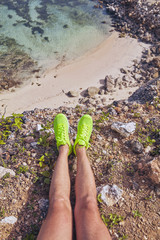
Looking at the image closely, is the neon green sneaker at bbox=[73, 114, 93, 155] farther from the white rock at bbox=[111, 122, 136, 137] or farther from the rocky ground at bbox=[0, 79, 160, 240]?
the white rock at bbox=[111, 122, 136, 137]

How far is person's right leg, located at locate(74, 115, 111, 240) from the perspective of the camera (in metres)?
2.42

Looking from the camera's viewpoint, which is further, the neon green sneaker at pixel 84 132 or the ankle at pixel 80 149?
the neon green sneaker at pixel 84 132

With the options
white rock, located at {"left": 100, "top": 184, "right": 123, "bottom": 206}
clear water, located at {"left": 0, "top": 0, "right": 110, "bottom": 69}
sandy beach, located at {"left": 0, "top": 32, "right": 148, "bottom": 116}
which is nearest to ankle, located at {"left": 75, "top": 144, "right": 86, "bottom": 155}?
white rock, located at {"left": 100, "top": 184, "right": 123, "bottom": 206}

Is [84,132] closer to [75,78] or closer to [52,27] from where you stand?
[75,78]

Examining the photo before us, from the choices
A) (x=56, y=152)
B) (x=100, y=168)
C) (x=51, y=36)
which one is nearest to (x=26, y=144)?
(x=56, y=152)

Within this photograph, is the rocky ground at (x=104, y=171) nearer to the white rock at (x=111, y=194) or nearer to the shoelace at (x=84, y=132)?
the white rock at (x=111, y=194)

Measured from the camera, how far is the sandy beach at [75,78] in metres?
7.20

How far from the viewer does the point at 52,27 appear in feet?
34.8

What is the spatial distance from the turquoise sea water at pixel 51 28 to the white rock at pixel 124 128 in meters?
5.58

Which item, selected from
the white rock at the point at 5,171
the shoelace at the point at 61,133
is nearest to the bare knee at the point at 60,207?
the white rock at the point at 5,171

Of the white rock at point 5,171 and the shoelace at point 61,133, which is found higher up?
the shoelace at point 61,133

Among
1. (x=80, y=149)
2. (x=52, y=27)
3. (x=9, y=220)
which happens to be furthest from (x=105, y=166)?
(x=52, y=27)

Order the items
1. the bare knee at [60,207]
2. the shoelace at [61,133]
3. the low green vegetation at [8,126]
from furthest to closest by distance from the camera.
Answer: the low green vegetation at [8,126]
the shoelace at [61,133]
the bare knee at [60,207]

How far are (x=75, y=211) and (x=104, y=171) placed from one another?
40.9 inches
